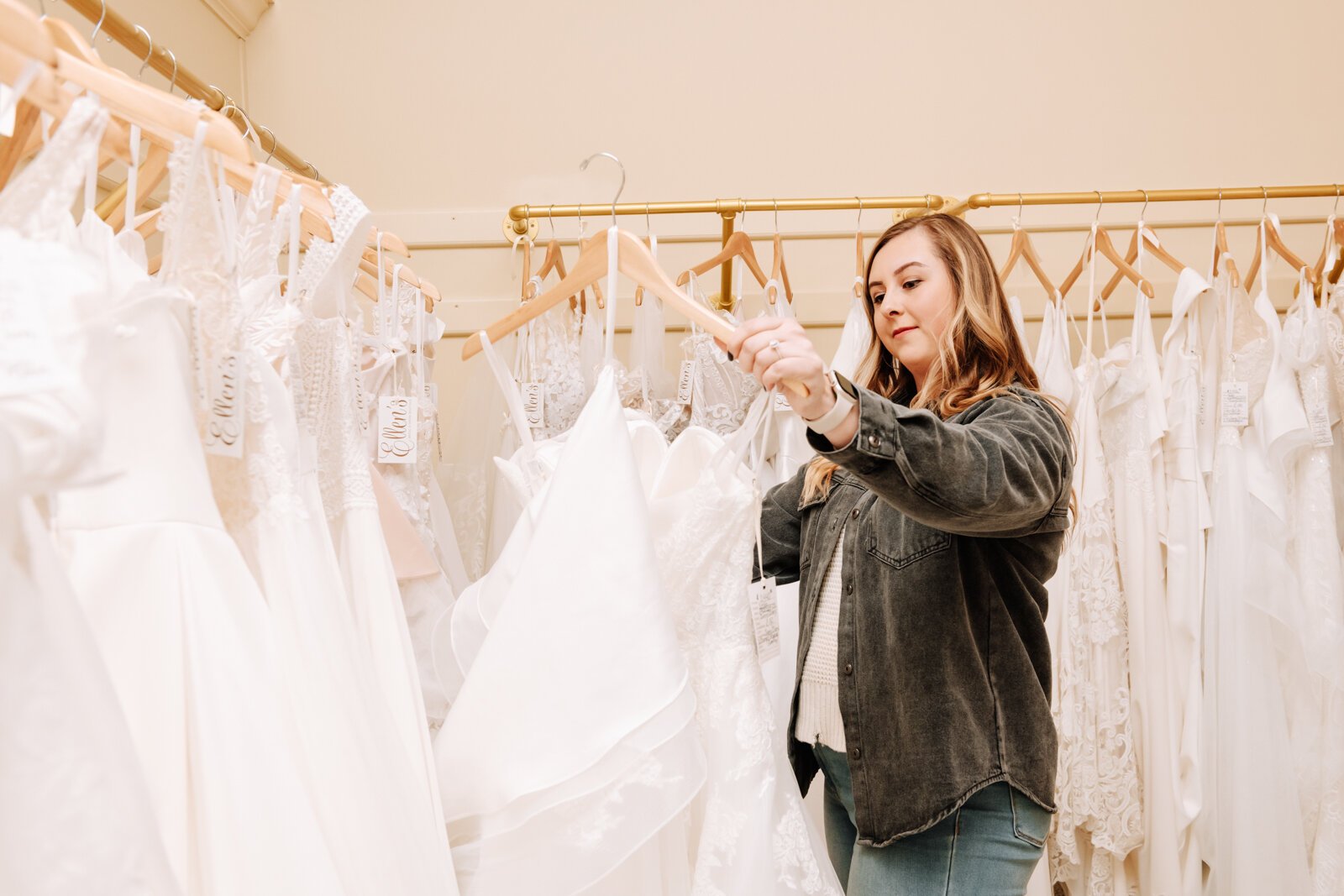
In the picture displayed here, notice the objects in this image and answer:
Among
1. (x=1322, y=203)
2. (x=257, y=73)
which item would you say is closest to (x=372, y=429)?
(x=257, y=73)

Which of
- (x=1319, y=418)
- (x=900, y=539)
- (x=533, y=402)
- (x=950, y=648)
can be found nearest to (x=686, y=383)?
(x=533, y=402)

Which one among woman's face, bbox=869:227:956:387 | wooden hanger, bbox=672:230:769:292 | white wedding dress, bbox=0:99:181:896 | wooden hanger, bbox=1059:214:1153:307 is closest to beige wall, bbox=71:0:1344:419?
wooden hanger, bbox=1059:214:1153:307

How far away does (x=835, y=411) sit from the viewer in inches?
39.6

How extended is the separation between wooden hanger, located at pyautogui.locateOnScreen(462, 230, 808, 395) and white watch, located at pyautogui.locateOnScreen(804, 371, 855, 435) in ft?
0.12

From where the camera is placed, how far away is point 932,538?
1.28 meters

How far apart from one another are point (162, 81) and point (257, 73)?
0.40 metres

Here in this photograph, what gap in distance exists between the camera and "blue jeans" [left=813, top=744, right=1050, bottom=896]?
1.21 meters

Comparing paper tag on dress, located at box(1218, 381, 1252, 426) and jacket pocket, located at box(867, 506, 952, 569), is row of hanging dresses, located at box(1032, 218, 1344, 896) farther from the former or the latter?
jacket pocket, located at box(867, 506, 952, 569)

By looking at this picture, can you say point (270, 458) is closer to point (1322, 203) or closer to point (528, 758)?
point (528, 758)

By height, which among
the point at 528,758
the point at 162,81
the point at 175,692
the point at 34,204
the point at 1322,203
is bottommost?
the point at 528,758

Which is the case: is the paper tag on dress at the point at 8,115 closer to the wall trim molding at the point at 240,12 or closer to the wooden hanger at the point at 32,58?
the wooden hanger at the point at 32,58

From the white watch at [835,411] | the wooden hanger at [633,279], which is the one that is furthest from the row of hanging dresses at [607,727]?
the white watch at [835,411]

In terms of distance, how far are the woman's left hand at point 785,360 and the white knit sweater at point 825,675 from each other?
1.34 feet

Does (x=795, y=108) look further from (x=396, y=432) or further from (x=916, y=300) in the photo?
(x=396, y=432)
